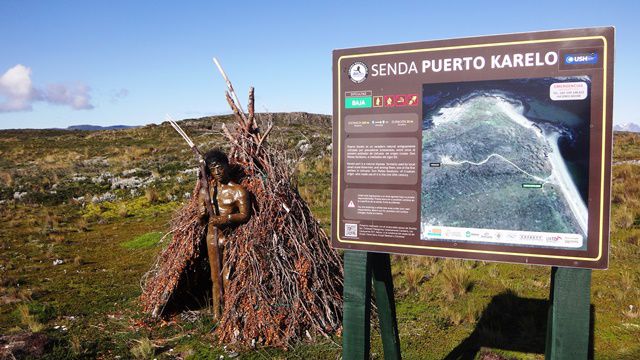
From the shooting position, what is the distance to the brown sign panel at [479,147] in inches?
125

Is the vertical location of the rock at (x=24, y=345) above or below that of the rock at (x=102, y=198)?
below

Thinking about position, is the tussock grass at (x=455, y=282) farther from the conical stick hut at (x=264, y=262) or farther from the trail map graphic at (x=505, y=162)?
the trail map graphic at (x=505, y=162)

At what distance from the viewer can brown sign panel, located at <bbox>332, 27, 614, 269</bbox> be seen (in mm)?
3168

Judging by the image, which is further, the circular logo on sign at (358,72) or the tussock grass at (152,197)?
the tussock grass at (152,197)

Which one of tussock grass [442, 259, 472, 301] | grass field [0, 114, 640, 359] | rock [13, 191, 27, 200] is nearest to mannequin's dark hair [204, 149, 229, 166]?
grass field [0, 114, 640, 359]

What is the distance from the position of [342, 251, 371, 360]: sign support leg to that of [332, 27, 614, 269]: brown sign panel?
0.17 m

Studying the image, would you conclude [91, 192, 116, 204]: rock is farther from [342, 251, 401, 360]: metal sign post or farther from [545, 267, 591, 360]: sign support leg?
[545, 267, 591, 360]: sign support leg

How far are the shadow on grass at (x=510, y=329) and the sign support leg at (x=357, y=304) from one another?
6.90 ft

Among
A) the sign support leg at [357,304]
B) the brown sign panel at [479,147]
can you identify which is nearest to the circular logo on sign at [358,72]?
the brown sign panel at [479,147]

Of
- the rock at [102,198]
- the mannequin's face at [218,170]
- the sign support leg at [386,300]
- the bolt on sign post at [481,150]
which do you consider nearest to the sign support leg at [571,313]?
the bolt on sign post at [481,150]

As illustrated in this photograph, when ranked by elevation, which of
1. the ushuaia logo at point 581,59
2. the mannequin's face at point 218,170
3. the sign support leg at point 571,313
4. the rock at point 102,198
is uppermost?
the ushuaia logo at point 581,59

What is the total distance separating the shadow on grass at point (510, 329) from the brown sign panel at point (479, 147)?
8.88 ft

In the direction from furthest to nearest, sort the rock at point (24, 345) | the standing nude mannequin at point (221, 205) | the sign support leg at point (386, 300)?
1. the standing nude mannequin at point (221, 205)
2. the rock at point (24, 345)
3. the sign support leg at point (386, 300)

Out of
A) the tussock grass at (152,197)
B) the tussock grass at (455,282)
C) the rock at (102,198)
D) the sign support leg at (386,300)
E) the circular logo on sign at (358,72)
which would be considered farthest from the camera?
the rock at (102,198)
